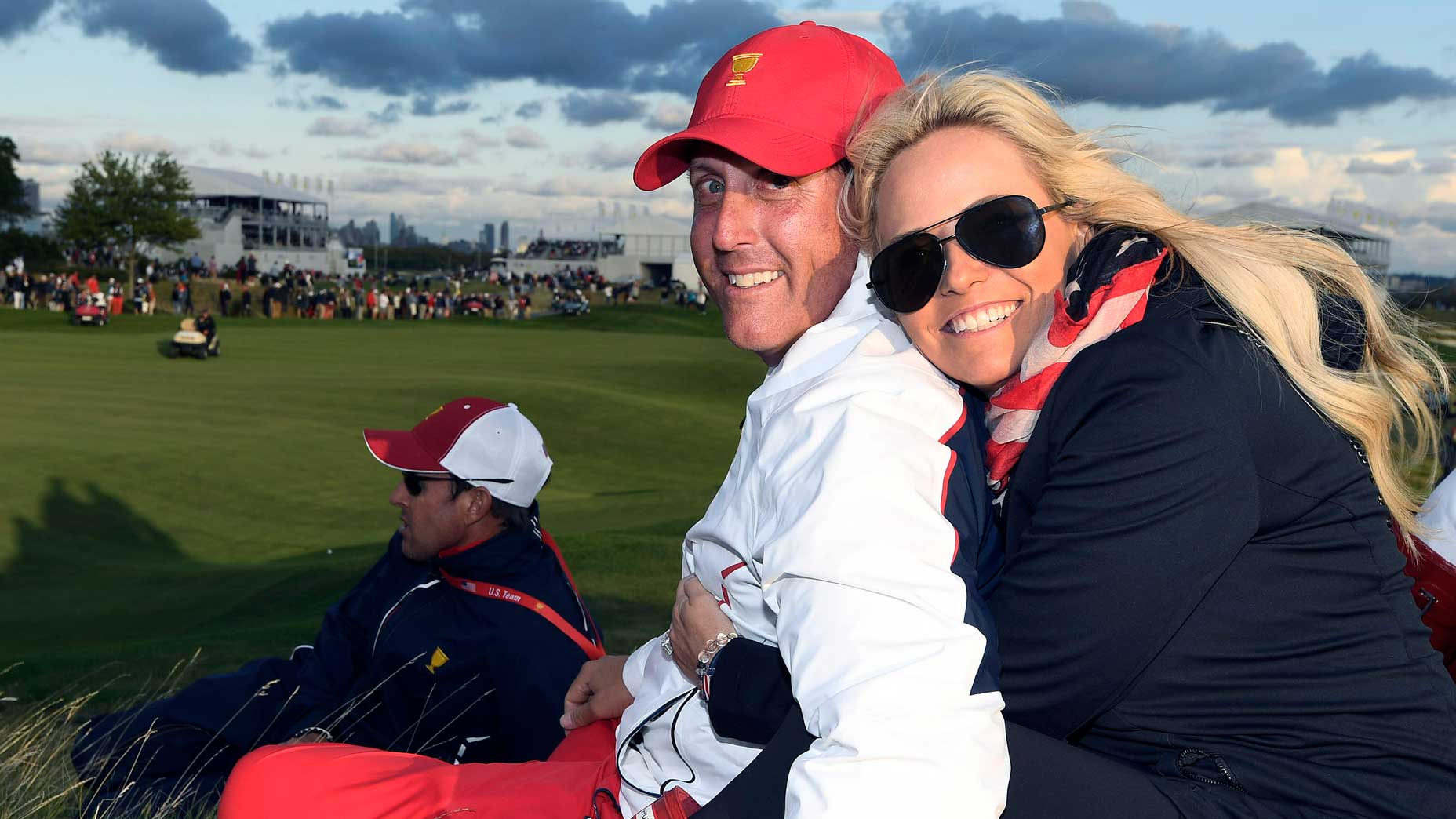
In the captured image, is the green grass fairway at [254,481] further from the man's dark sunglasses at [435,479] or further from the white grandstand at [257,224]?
the white grandstand at [257,224]

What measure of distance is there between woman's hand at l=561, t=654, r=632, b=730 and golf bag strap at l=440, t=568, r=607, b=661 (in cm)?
112

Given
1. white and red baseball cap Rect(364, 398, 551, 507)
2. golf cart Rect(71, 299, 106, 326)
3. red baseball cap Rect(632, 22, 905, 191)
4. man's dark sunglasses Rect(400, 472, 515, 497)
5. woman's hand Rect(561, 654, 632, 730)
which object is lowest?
golf cart Rect(71, 299, 106, 326)

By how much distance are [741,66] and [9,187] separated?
235ft

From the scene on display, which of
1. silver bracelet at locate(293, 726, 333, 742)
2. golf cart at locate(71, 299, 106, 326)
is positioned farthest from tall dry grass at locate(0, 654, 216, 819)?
golf cart at locate(71, 299, 106, 326)

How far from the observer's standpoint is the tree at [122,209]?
192 feet

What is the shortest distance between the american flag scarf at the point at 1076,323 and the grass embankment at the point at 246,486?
3097 millimetres

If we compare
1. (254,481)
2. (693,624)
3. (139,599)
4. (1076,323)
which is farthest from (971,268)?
(254,481)

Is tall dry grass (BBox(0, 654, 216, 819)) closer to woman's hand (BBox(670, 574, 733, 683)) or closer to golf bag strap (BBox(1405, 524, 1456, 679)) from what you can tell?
woman's hand (BBox(670, 574, 733, 683))

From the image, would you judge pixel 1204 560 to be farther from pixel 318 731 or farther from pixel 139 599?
pixel 139 599

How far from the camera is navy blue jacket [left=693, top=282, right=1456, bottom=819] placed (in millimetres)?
1889

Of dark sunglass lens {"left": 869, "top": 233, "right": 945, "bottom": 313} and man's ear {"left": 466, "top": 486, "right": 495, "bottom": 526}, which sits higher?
dark sunglass lens {"left": 869, "top": 233, "right": 945, "bottom": 313}

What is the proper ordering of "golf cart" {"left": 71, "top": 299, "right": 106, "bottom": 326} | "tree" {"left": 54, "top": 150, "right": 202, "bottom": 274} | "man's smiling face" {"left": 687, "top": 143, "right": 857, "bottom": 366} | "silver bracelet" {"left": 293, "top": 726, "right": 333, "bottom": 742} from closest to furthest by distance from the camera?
"man's smiling face" {"left": 687, "top": 143, "right": 857, "bottom": 366}
"silver bracelet" {"left": 293, "top": 726, "right": 333, "bottom": 742}
"golf cart" {"left": 71, "top": 299, "right": 106, "bottom": 326}
"tree" {"left": 54, "top": 150, "right": 202, "bottom": 274}

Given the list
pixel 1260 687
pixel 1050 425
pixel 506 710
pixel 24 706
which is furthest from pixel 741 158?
pixel 24 706

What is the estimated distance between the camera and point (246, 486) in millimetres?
14086
